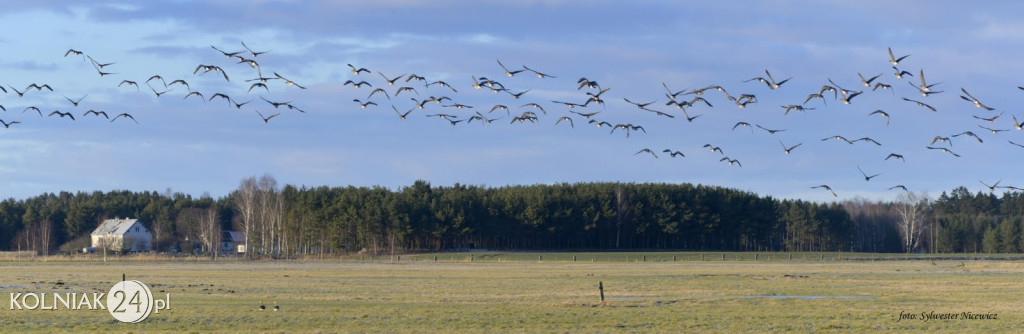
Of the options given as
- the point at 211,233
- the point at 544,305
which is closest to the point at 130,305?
the point at 544,305

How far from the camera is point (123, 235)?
161875mm

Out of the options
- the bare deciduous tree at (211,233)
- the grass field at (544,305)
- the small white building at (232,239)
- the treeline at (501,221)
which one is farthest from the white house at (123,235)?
the grass field at (544,305)

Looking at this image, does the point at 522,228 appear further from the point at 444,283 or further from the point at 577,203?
the point at 444,283

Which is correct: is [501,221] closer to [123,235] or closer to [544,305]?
[123,235]

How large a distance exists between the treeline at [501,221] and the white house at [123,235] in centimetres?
295

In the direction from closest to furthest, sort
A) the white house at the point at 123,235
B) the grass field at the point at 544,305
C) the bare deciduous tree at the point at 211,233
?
the grass field at the point at 544,305 < the bare deciduous tree at the point at 211,233 < the white house at the point at 123,235

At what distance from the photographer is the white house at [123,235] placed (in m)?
156

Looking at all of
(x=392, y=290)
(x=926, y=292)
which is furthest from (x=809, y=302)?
(x=392, y=290)

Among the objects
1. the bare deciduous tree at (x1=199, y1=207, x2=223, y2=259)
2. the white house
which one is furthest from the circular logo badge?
the white house

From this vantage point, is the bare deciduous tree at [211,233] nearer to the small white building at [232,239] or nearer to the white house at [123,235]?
the white house at [123,235]

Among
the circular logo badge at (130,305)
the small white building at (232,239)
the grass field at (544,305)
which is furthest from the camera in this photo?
the small white building at (232,239)

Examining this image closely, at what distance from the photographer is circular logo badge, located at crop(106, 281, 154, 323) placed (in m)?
34.2

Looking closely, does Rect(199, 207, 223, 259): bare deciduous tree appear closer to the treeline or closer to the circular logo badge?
the treeline

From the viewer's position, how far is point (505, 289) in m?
53.2
